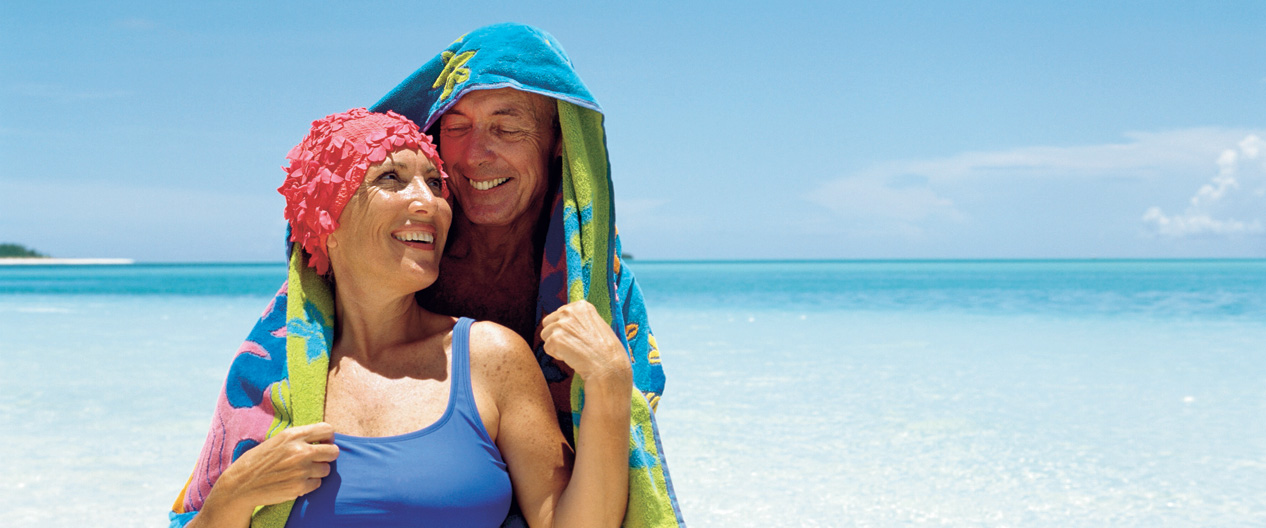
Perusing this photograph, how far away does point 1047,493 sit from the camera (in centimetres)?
507

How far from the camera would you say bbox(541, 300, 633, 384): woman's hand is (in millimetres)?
1747

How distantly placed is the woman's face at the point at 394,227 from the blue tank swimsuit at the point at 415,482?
0.30 meters

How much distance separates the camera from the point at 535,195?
232cm

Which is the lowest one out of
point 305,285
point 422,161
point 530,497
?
point 530,497

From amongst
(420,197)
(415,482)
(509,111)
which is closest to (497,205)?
(509,111)

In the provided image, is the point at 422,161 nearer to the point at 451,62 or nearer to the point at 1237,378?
the point at 451,62

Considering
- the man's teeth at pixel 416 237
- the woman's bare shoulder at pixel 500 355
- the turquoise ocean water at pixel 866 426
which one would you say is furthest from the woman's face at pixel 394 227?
the turquoise ocean water at pixel 866 426

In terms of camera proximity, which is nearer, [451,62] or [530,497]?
[530,497]

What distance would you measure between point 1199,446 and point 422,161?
601cm

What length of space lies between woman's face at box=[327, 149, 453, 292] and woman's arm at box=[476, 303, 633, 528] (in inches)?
9.3

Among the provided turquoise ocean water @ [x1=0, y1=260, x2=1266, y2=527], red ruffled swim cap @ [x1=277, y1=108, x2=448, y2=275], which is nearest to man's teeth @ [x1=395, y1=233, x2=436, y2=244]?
red ruffled swim cap @ [x1=277, y1=108, x2=448, y2=275]

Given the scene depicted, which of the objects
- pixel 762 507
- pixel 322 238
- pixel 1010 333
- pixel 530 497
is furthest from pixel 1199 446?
pixel 1010 333

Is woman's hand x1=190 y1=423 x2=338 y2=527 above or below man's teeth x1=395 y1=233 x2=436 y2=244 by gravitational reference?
below

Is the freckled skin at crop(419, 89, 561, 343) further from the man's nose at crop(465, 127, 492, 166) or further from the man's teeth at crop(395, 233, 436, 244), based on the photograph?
the man's teeth at crop(395, 233, 436, 244)
